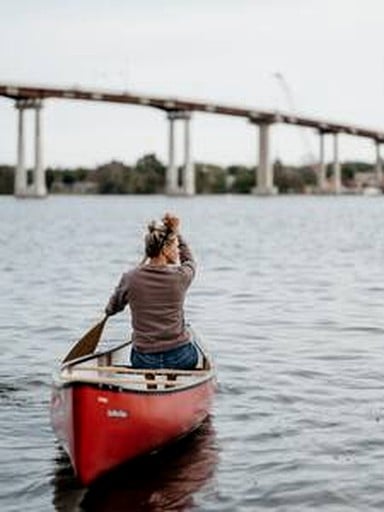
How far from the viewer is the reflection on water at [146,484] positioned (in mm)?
9094

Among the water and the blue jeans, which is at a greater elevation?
the blue jeans

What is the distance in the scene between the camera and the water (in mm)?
9383

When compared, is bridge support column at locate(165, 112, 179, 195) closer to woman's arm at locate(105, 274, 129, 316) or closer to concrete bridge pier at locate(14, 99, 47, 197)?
concrete bridge pier at locate(14, 99, 47, 197)

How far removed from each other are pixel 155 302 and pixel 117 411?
1298 millimetres

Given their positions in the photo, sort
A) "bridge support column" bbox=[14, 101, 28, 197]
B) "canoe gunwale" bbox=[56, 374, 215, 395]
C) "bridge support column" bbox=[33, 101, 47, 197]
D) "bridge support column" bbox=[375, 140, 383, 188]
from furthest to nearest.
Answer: "bridge support column" bbox=[375, 140, 383, 188], "bridge support column" bbox=[14, 101, 28, 197], "bridge support column" bbox=[33, 101, 47, 197], "canoe gunwale" bbox=[56, 374, 215, 395]

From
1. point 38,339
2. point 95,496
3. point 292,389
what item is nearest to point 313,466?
point 95,496

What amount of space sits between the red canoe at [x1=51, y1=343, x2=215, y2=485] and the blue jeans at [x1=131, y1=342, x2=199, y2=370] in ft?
0.35

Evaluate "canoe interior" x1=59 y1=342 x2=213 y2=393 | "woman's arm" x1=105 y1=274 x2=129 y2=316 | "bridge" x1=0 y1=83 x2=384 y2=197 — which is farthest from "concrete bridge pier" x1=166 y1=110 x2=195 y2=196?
"woman's arm" x1=105 y1=274 x2=129 y2=316

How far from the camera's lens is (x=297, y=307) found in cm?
2283

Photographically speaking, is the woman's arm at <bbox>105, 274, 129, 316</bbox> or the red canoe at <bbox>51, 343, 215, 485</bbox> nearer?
the red canoe at <bbox>51, 343, 215, 485</bbox>

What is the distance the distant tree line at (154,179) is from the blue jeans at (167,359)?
138 meters

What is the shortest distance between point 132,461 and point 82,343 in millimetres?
1945

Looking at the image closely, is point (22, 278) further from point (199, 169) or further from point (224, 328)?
point (199, 169)

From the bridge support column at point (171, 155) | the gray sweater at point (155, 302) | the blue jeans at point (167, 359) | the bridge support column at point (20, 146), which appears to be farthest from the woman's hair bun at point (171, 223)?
the bridge support column at point (171, 155)
